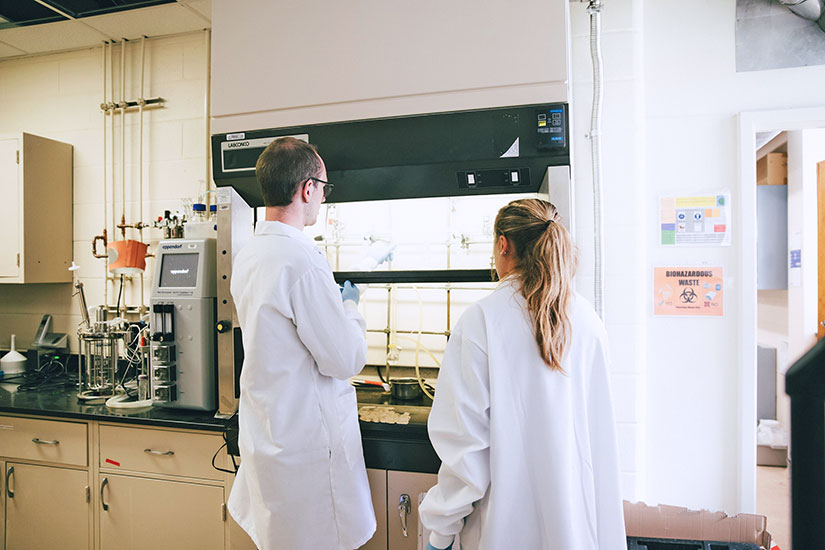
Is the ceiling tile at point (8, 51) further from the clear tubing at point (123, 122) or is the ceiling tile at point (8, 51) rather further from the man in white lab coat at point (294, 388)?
the man in white lab coat at point (294, 388)

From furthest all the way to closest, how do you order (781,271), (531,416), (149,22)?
(781,271) < (149,22) < (531,416)

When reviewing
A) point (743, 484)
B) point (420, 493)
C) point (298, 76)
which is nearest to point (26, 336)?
Result: point (298, 76)

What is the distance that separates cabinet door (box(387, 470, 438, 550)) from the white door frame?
4.12 feet

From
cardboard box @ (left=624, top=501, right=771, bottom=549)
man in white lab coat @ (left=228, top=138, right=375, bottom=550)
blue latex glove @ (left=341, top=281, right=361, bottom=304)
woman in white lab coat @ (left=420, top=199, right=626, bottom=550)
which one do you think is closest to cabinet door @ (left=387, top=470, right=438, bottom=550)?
man in white lab coat @ (left=228, top=138, right=375, bottom=550)

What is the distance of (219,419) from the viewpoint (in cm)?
177

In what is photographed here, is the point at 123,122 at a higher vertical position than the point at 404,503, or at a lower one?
higher

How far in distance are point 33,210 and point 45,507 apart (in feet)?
4.70

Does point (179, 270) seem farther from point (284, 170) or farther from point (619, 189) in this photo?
point (619, 189)

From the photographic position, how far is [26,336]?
280cm

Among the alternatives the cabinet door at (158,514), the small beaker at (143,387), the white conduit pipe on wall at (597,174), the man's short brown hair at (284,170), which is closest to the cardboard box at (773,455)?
the white conduit pipe on wall at (597,174)

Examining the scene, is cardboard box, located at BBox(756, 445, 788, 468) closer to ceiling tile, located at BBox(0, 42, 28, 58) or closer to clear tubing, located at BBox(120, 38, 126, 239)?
clear tubing, located at BBox(120, 38, 126, 239)

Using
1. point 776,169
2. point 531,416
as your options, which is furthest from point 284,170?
point 776,169

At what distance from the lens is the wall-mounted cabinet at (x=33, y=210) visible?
2484 millimetres

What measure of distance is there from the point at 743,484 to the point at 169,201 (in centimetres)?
284
